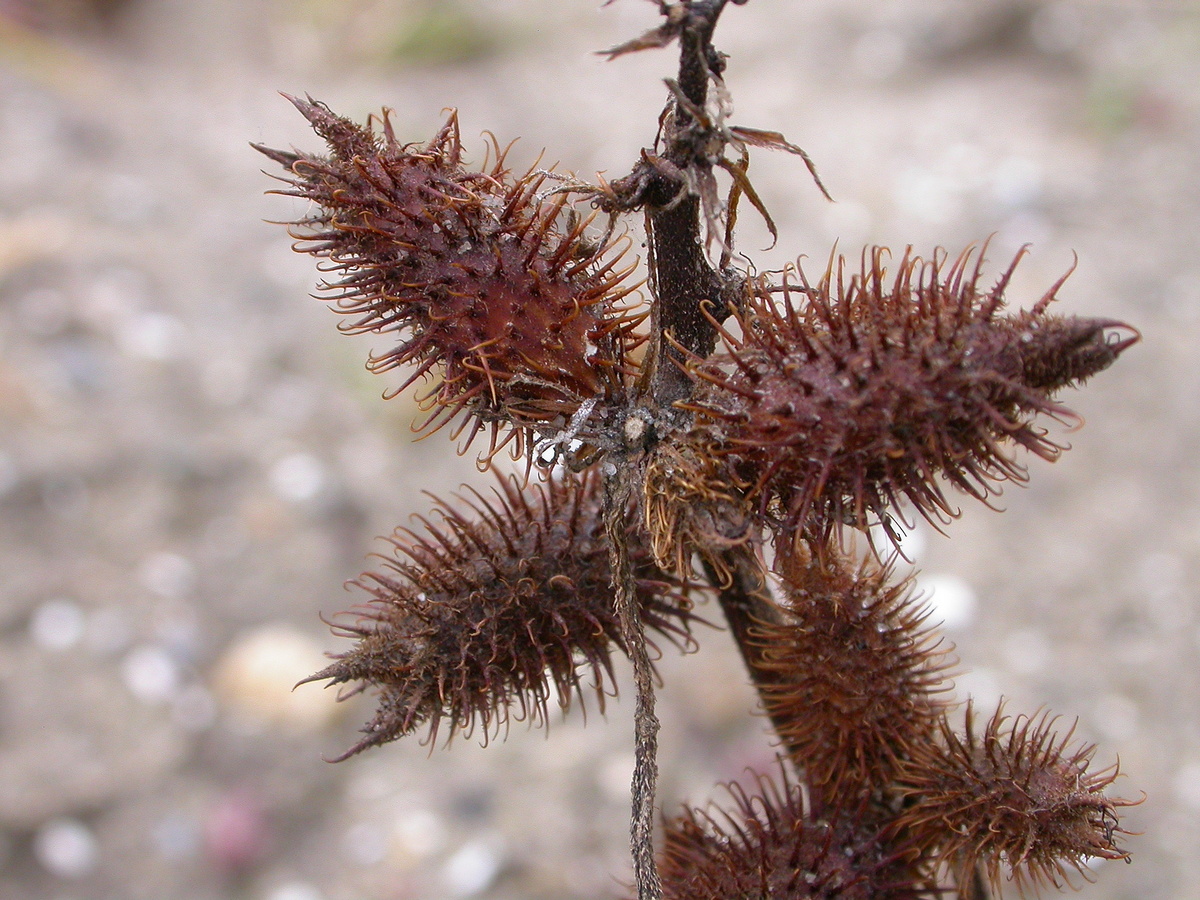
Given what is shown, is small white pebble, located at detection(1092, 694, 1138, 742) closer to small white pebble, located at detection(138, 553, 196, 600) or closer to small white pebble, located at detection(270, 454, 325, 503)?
small white pebble, located at detection(270, 454, 325, 503)

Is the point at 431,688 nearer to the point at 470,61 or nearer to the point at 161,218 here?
the point at 161,218

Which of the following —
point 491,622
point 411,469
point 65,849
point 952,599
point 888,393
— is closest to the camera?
point 888,393

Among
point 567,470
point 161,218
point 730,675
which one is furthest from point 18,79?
point 567,470

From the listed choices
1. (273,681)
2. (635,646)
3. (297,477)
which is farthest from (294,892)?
(635,646)

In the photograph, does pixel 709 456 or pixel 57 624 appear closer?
pixel 709 456

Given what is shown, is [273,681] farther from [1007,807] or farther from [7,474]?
[1007,807]
